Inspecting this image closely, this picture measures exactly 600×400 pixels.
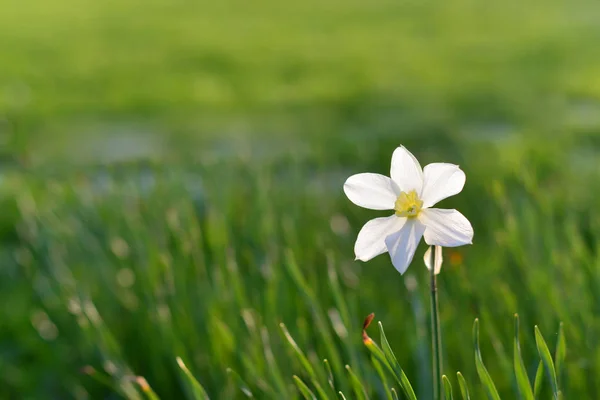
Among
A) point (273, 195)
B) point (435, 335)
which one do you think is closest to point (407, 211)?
point (435, 335)

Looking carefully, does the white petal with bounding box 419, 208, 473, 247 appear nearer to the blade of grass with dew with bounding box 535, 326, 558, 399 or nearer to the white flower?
the white flower

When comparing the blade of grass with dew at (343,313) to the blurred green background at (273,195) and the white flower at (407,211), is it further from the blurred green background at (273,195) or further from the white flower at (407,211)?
the white flower at (407,211)

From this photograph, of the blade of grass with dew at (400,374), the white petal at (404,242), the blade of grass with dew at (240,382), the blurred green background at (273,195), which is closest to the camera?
the white petal at (404,242)

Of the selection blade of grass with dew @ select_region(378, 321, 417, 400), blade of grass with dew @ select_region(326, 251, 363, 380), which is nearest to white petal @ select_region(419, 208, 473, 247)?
blade of grass with dew @ select_region(378, 321, 417, 400)

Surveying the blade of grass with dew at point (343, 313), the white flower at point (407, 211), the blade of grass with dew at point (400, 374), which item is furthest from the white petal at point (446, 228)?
the blade of grass with dew at point (343, 313)

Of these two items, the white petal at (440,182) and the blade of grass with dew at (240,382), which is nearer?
the white petal at (440,182)

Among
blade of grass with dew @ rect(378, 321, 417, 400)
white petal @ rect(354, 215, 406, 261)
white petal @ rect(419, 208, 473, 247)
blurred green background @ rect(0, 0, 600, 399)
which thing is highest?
white petal @ rect(419, 208, 473, 247)

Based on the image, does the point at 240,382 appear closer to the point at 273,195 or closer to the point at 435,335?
the point at 435,335
